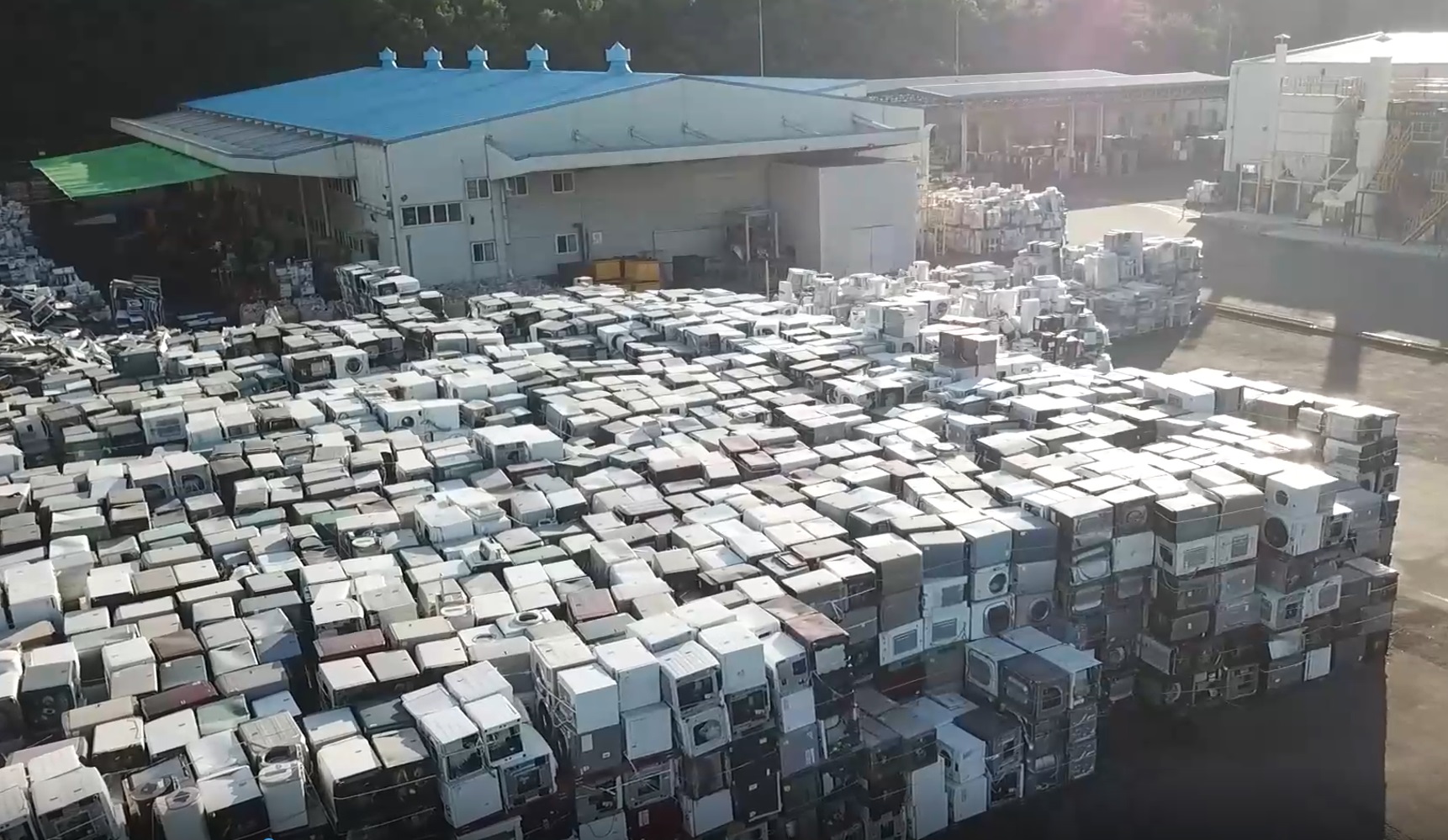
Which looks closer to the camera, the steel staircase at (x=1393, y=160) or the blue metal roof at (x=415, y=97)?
the blue metal roof at (x=415, y=97)

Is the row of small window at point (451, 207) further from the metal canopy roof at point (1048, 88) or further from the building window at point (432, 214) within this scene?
the metal canopy roof at point (1048, 88)

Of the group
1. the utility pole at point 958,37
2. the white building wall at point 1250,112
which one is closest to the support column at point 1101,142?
Answer: the white building wall at point 1250,112

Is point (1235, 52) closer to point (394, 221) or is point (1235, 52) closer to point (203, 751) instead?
point (394, 221)

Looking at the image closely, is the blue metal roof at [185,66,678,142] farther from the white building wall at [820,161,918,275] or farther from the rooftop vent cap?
the white building wall at [820,161,918,275]

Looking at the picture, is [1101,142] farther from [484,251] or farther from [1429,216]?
[484,251]

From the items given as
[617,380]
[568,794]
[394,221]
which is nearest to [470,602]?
[568,794]

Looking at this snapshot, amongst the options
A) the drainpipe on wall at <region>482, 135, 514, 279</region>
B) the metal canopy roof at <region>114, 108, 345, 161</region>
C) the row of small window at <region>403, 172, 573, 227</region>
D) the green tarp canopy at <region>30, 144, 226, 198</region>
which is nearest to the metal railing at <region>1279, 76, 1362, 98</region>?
the row of small window at <region>403, 172, 573, 227</region>
